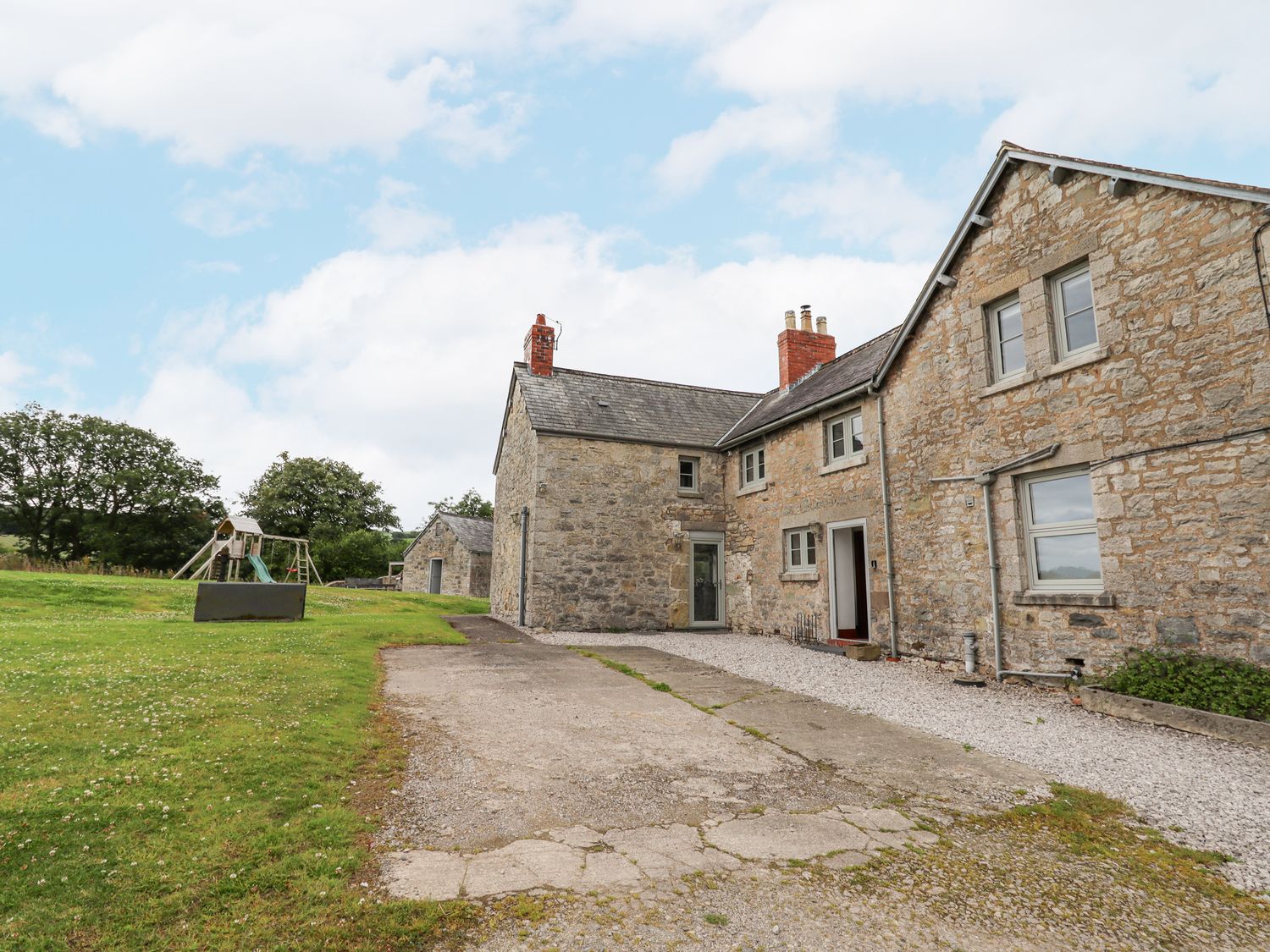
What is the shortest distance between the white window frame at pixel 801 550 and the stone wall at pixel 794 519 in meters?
0.12

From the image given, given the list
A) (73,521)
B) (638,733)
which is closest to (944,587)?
(638,733)

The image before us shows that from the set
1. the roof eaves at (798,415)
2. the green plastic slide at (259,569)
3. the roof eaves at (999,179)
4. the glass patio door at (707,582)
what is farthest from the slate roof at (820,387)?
the green plastic slide at (259,569)

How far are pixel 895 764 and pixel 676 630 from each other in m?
11.9

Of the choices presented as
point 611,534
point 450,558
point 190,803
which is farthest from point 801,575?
point 450,558

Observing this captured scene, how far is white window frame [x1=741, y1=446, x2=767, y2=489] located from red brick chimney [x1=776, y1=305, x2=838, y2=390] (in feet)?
9.50

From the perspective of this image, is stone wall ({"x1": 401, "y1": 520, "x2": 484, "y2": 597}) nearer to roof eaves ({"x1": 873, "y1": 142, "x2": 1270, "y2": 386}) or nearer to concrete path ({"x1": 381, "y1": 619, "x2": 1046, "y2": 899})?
roof eaves ({"x1": 873, "y1": 142, "x2": 1270, "y2": 386})

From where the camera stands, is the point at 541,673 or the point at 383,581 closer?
the point at 541,673

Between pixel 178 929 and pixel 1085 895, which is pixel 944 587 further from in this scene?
pixel 178 929

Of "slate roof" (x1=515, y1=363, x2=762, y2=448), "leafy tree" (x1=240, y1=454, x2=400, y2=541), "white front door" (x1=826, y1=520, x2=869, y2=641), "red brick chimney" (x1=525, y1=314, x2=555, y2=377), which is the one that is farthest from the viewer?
"leafy tree" (x1=240, y1=454, x2=400, y2=541)

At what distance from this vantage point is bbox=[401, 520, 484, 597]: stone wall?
33438 millimetres

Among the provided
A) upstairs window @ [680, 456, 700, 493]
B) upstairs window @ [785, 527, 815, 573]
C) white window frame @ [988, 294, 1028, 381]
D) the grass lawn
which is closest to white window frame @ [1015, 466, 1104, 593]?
white window frame @ [988, 294, 1028, 381]

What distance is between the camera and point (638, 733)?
6.12 metres

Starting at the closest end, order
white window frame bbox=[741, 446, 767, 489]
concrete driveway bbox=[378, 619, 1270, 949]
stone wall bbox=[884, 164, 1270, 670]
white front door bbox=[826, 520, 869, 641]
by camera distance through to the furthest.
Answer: concrete driveway bbox=[378, 619, 1270, 949]
stone wall bbox=[884, 164, 1270, 670]
white front door bbox=[826, 520, 869, 641]
white window frame bbox=[741, 446, 767, 489]

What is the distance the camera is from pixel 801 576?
14.5 metres
